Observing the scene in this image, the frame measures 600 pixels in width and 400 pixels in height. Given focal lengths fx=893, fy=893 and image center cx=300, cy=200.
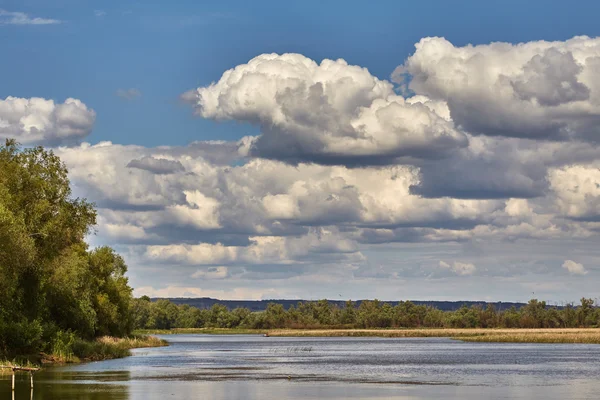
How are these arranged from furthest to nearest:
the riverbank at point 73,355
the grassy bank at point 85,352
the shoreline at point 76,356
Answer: the grassy bank at point 85,352 → the riverbank at point 73,355 → the shoreline at point 76,356

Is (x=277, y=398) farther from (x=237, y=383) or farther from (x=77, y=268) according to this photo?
(x=77, y=268)

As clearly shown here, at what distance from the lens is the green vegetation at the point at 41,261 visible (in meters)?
60.5

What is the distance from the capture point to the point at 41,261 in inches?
2785

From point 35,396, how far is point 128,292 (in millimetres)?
87709

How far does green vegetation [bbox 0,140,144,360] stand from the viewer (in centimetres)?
→ 6047

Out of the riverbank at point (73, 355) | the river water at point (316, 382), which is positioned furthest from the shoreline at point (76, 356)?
the river water at point (316, 382)

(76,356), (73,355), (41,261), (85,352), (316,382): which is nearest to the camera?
(316,382)

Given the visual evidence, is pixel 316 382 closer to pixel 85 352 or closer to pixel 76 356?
pixel 76 356

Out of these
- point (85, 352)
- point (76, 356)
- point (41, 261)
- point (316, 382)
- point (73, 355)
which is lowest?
point (316, 382)

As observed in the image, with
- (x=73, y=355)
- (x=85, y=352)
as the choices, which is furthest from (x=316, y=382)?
(x=85, y=352)

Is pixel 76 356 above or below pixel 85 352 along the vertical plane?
below

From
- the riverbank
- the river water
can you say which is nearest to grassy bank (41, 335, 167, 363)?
the riverbank

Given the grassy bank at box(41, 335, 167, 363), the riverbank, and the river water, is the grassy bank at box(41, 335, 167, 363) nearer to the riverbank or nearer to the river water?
the riverbank

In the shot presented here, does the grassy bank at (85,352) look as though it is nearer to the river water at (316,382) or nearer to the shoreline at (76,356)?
the shoreline at (76,356)
